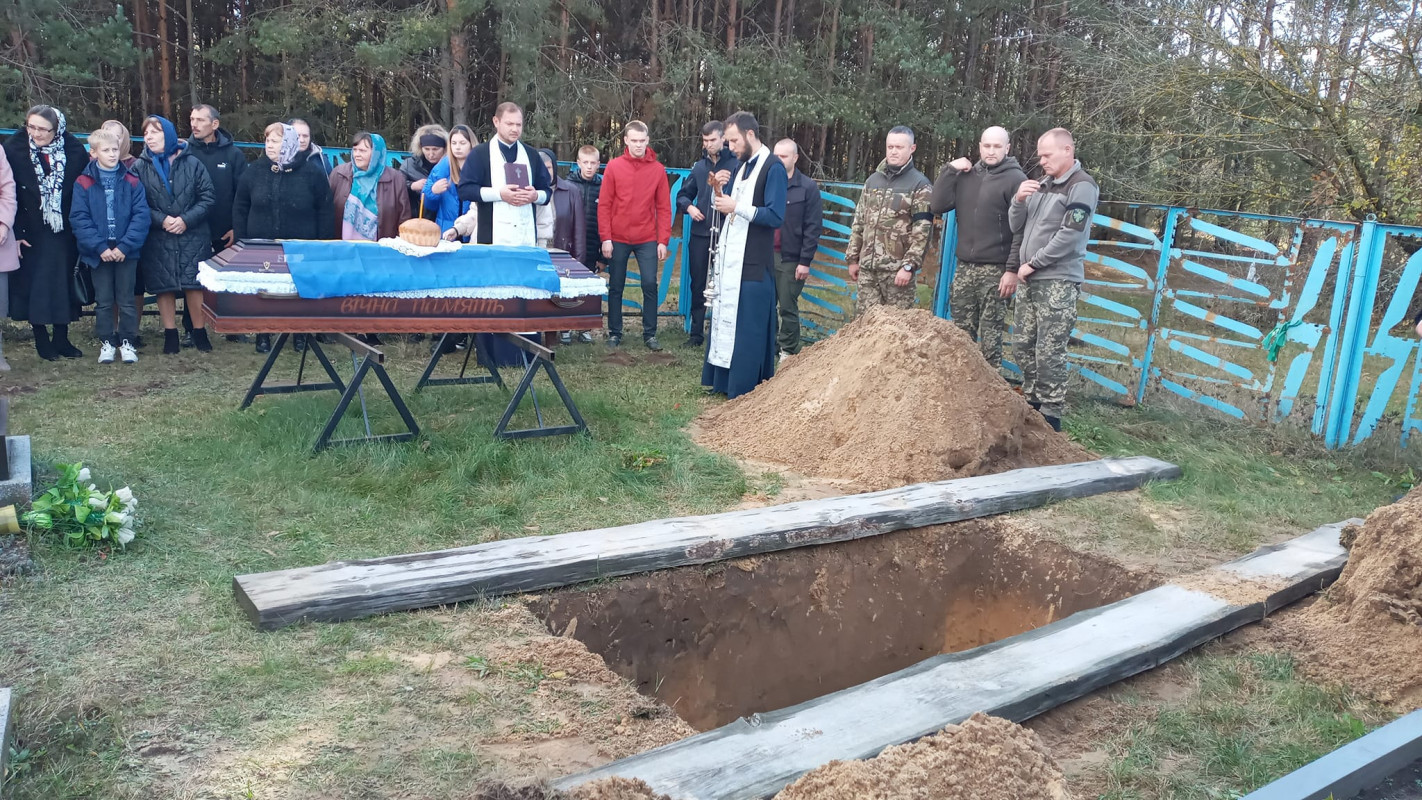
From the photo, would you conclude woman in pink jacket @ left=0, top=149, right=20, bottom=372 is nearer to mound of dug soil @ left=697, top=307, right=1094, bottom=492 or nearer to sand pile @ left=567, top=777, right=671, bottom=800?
mound of dug soil @ left=697, top=307, right=1094, bottom=492

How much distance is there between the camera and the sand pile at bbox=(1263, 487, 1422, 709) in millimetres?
3363

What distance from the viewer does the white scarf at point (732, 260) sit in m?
6.66

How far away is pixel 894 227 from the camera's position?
7090mm

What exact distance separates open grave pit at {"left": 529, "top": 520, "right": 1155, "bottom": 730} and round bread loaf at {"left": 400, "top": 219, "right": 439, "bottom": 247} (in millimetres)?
2514

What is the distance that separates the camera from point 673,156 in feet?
46.0

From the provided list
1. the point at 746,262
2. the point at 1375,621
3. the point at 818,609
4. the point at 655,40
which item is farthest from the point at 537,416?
the point at 655,40

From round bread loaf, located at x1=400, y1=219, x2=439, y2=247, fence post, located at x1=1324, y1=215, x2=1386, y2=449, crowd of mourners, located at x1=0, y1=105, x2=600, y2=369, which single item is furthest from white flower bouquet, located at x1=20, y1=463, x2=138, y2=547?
fence post, located at x1=1324, y1=215, x2=1386, y2=449

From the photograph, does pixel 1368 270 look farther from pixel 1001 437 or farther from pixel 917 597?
pixel 917 597

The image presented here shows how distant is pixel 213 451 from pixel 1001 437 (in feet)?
13.6

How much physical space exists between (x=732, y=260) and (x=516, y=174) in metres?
1.67

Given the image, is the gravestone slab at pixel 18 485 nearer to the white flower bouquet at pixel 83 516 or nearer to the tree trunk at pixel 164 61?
the white flower bouquet at pixel 83 516

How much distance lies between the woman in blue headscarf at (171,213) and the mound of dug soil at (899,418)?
4.14 m

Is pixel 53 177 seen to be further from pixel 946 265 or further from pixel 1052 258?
pixel 1052 258

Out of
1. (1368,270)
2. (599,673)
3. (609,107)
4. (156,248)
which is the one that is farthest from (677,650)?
(609,107)
